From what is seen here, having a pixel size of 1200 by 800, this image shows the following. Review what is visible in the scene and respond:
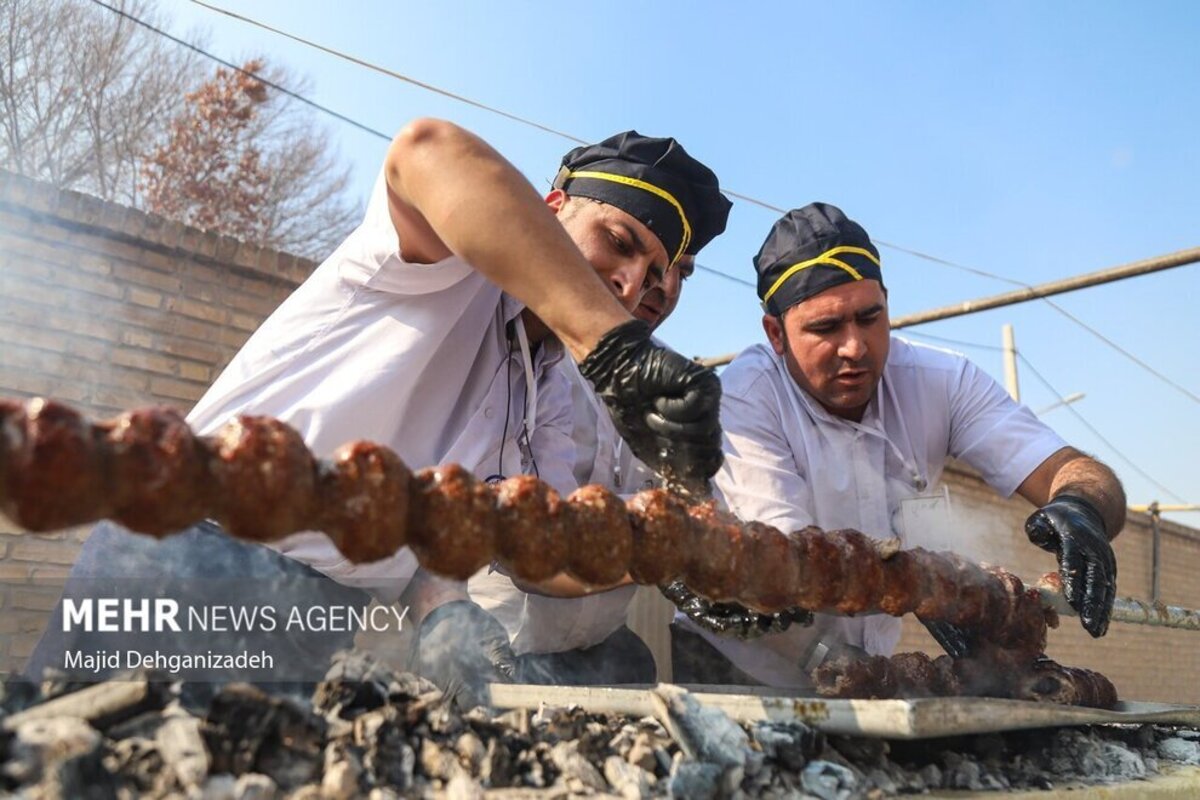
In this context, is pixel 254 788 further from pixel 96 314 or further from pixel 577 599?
pixel 96 314

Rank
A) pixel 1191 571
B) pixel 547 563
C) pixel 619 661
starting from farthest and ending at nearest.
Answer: pixel 1191 571 < pixel 619 661 < pixel 547 563

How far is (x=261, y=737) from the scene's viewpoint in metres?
1.61

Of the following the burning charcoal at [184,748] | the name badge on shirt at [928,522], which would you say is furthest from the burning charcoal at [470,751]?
the name badge on shirt at [928,522]

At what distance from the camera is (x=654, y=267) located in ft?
11.9

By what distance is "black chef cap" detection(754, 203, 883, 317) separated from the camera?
4.71 metres

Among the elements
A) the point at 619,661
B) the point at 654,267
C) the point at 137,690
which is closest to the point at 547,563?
the point at 137,690

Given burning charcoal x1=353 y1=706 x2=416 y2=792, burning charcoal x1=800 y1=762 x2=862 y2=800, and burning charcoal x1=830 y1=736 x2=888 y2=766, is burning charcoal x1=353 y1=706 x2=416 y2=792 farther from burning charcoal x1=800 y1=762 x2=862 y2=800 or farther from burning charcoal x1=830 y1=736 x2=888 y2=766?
burning charcoal x1=830 y1=736 x2=888 y2=766

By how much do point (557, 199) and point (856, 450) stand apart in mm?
2037

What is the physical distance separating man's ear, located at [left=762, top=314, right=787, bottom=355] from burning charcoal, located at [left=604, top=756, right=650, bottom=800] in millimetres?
3348

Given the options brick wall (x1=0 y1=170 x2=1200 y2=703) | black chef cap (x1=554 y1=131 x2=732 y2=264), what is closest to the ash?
black chef cap (x1=554 y1=131 x2=732 y2=264)

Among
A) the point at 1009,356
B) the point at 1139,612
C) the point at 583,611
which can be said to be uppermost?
the point at 1009,356

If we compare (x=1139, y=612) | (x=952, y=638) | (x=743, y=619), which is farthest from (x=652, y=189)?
(x=1139, y=612)

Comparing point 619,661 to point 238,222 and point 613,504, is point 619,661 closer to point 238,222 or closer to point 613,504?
point 613,504

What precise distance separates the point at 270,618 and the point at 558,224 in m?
1.53
